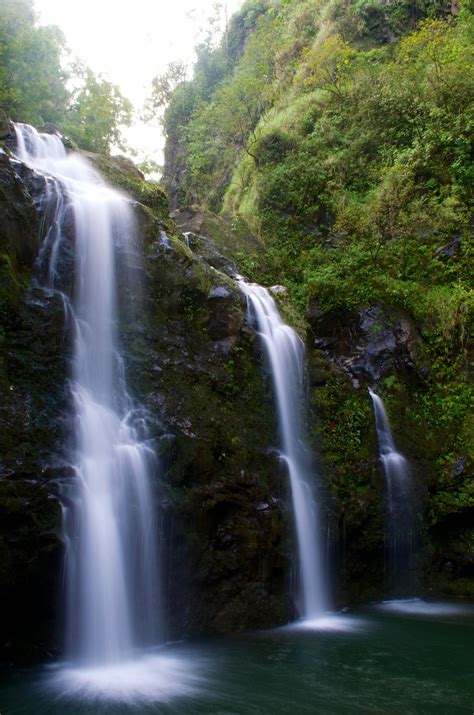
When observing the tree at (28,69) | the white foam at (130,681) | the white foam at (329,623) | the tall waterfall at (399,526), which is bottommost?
the white foam at (130,681)

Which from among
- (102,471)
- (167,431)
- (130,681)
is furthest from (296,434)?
(130,681)

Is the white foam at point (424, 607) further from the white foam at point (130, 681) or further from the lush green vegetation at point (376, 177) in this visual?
the white foam at point (130, 681)

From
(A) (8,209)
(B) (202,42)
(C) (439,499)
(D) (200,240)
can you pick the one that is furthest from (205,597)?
(B) (202,42)

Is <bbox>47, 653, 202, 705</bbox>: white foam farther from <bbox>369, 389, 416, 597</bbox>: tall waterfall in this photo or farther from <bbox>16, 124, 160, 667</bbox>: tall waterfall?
<bbox>369, 389, 416, 597</bbox>: tall waterfall

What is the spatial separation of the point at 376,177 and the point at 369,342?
6.70 meters

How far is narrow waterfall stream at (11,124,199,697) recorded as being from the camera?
5676 millimetres

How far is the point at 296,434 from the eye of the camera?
9219 mm

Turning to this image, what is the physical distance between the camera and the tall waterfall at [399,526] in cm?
927

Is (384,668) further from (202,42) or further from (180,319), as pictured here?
(202,42)

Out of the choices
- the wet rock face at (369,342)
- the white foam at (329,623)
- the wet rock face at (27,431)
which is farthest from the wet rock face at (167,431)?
the wet rock face at (369,342)

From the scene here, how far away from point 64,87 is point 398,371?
20.2 meters

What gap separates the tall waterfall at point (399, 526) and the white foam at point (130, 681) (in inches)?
190

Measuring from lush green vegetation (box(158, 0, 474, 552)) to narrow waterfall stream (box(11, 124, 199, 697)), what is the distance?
5.95 metres

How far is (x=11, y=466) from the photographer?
5.71m
